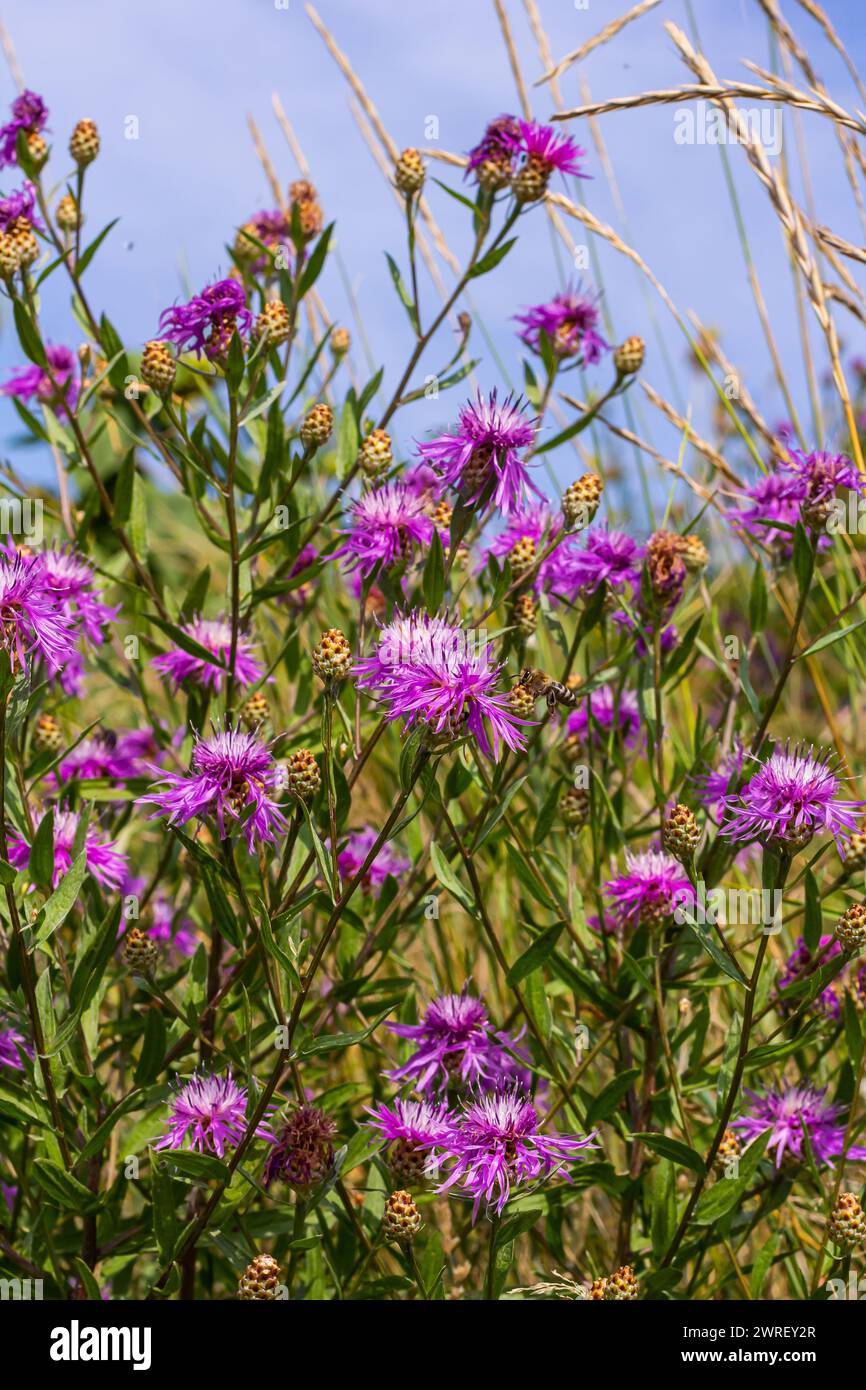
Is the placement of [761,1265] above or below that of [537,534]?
below

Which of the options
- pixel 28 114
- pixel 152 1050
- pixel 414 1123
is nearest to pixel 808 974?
pixel 414 1123

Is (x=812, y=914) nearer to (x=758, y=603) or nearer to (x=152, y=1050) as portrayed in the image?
(x=758, y=603)

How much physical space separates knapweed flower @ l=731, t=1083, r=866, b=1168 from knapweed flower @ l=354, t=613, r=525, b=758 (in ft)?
2.05

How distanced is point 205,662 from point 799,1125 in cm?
87

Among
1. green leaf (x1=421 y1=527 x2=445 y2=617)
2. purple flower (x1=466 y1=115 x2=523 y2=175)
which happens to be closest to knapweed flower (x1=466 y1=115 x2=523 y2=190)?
purple flower (x1=466 y1=115 x2=523 y2=175)

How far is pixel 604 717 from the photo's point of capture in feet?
6.18

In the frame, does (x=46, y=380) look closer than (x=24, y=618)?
No

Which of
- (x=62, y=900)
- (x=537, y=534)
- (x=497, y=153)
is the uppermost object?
(x=497, y=153)

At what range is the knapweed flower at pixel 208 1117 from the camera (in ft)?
4.52

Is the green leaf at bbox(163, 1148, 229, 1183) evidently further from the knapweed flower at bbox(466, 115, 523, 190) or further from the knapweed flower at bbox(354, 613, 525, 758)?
the knapweed flower at bbox(466, 115, 523, 190)

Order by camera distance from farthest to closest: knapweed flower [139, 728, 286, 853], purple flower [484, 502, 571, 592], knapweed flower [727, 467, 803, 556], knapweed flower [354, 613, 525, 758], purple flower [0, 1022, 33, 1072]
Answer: knapweed flower [727, 467, 803, 556] < purple flower [484, 502, 571, 592] < purple flower [0, 1022, 33, 1072] < knapweed flower [139, 728, 286, 853] < knapweed flower [354, 613, 525, 758]

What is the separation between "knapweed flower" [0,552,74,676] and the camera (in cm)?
122
